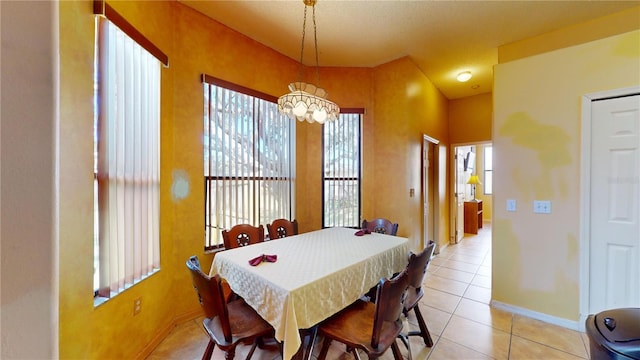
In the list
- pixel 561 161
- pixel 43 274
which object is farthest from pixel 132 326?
pixel 561 161

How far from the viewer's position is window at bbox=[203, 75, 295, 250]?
2.59 metres

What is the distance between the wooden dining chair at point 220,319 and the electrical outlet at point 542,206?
8.99 ft

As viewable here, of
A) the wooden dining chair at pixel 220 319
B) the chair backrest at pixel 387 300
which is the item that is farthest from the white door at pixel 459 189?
the wooden dining chair at pixel 220 319

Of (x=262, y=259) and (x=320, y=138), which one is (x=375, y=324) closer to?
(x=262, y=259)

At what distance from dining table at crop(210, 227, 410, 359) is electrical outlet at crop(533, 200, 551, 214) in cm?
142

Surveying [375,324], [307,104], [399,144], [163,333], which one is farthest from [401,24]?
[163,333]

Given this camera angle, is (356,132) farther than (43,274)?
Yes

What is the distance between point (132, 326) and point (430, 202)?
4329 millimetres

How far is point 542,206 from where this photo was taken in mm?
2467

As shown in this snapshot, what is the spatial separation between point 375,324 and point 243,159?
217 centimetres

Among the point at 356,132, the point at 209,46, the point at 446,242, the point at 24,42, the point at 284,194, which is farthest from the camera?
the point at 446,242

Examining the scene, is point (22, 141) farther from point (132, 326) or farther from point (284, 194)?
point (284, 194)

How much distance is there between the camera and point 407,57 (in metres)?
3.41

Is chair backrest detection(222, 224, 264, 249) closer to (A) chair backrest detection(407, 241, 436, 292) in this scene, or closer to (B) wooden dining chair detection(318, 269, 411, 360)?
(B) wooden dining chair detection(318, 269, 411, 360)
